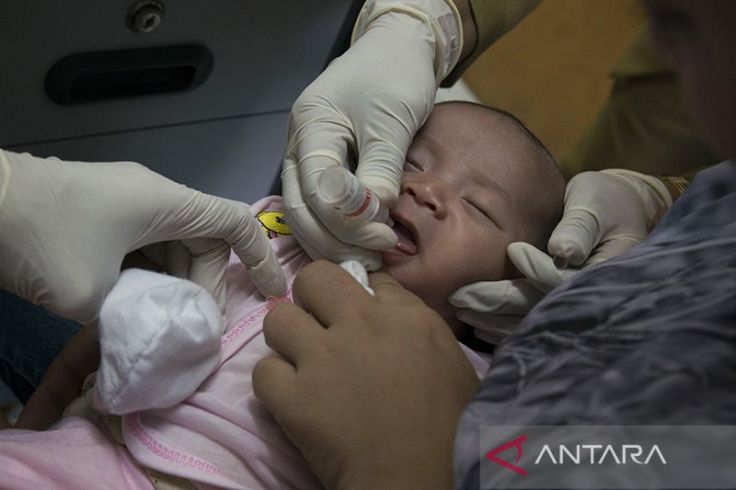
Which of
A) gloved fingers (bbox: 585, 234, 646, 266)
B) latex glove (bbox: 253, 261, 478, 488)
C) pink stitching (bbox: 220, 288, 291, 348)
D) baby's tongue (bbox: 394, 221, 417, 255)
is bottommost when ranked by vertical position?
pink stitching (bbox: 220, 288, 291, 348)

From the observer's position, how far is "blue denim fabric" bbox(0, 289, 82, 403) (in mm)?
1035

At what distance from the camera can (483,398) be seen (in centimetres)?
59

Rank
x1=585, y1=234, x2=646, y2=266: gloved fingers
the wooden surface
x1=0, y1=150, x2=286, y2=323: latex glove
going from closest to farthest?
x1=0, y1=150, x2=286, y2=323: latex glove → x1=585, y1=234, x2=646, y2=266: gloved fingers → the wooden surface

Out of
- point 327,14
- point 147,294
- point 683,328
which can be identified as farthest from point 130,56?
point 683,328

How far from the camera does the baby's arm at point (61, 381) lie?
90cm

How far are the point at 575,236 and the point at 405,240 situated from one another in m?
0.21

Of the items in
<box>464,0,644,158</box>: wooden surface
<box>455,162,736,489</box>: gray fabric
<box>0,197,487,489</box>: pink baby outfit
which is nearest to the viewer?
<box>455,162,736,489</box>: gray fabric

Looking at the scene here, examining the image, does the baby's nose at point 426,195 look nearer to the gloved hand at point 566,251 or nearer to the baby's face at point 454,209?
the baby's face at point 454,209

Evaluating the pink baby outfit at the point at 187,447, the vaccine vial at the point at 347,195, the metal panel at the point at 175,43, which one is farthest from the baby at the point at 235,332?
the metal panel at the point at 175,43

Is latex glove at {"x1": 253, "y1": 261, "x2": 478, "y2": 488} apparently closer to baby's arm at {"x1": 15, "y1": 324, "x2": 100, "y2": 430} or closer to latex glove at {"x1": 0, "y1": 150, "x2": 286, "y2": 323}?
latex glove at {"x1": 0, "y1": 150, "x2": 286, "y2": 323}

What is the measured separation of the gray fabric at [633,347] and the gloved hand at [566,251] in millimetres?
254

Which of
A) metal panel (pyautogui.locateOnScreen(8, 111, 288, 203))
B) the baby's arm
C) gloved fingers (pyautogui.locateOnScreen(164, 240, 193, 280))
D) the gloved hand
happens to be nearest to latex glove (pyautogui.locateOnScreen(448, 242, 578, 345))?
the gloved hand

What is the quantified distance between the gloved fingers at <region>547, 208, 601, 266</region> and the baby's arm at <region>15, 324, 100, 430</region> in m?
0.56

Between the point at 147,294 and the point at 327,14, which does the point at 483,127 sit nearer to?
the point at 327,14
